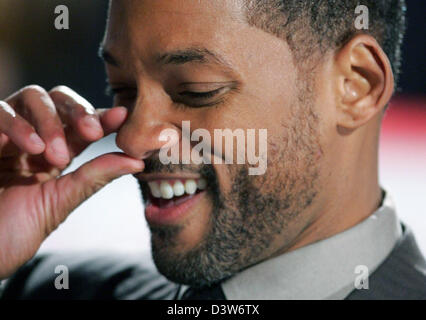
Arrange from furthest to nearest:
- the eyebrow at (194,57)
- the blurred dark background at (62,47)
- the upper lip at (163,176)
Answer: the blurred dark background at (62,47) → the upper lip at (163,176) → the eyebrow at (194,57)

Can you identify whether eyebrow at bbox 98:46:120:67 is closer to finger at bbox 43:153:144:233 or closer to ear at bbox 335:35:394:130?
finger at bbox 43:153:144:233

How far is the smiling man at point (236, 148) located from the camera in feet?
3.63

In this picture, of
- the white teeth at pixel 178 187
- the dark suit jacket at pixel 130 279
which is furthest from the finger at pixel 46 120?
the dark suit jacket at pixel 130 279

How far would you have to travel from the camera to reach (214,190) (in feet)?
3.89

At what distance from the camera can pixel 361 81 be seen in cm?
119

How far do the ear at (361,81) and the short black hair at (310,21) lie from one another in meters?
0.03

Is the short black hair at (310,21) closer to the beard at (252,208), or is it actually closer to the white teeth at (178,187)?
the beard at (252,208)

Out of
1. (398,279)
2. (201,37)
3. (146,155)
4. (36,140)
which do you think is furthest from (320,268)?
(36,140)

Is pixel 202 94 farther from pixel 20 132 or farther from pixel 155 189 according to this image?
pixel 20 132

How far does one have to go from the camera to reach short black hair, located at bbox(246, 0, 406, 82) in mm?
1117

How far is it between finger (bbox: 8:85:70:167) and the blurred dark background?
341 centimetres

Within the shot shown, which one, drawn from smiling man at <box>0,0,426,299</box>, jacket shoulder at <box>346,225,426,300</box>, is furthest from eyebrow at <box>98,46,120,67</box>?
jacket shoulder at <box>346,225,426,300</box>

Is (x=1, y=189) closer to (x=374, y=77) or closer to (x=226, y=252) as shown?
(x=226, y=252)
